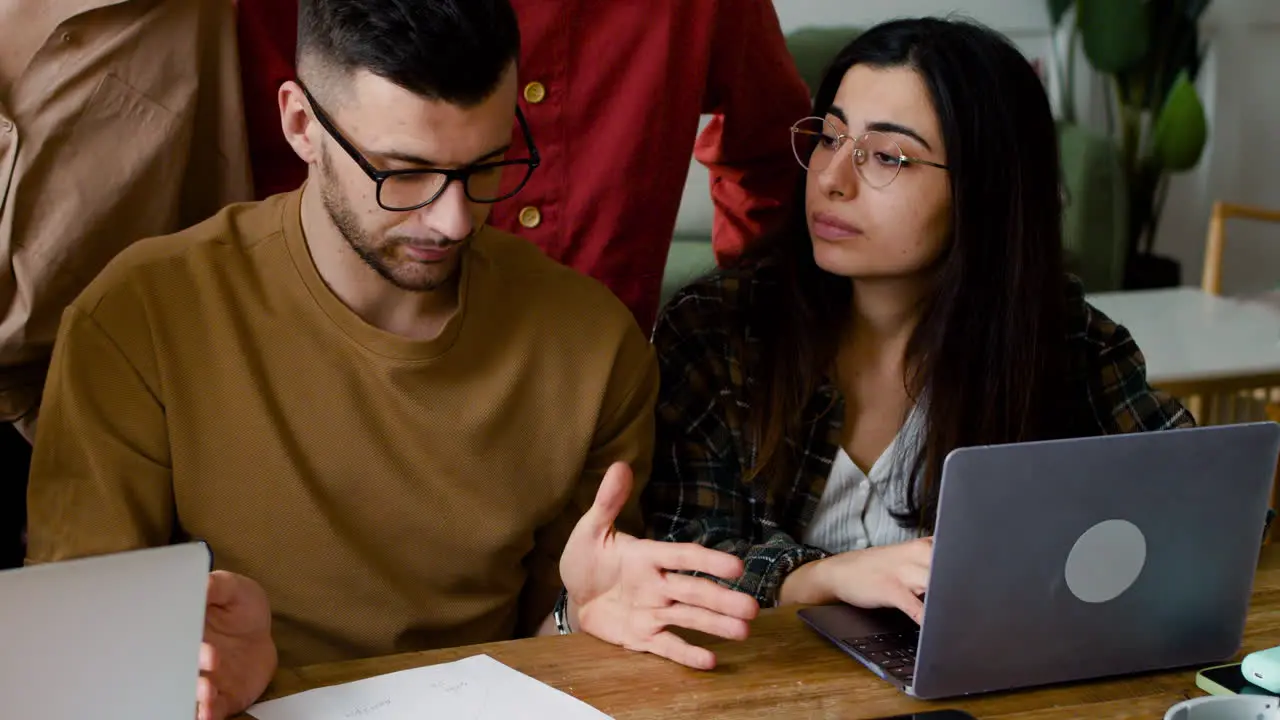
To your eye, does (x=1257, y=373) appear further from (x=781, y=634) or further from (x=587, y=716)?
(x=587, y=716)

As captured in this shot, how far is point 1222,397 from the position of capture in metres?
2.82

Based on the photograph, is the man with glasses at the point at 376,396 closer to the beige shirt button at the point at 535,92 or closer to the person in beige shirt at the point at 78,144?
the person in beige shirt at the point at 78,144

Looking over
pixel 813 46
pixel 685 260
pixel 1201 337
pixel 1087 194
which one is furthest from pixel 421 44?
pixel 1087 194

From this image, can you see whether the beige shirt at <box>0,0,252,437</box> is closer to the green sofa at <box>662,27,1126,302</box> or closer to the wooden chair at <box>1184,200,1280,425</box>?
the wooden chair at <box>1184,200,1280,425</box>

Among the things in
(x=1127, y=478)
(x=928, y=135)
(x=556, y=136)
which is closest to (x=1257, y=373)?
(x=928, y=135)

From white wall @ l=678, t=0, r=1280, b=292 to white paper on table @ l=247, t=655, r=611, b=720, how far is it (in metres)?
3.57

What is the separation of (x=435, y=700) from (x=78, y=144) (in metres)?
0.76

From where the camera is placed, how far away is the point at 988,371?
A: 68.6 inches

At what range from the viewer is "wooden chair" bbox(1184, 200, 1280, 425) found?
109 inches

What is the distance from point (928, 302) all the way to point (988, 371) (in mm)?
110

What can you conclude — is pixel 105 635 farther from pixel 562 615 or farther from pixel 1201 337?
pixel 1201 337

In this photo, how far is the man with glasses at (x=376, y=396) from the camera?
133cm

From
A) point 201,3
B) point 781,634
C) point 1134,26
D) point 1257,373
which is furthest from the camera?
point 1134,26

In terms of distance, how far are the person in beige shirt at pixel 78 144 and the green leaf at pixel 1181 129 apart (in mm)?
3371
